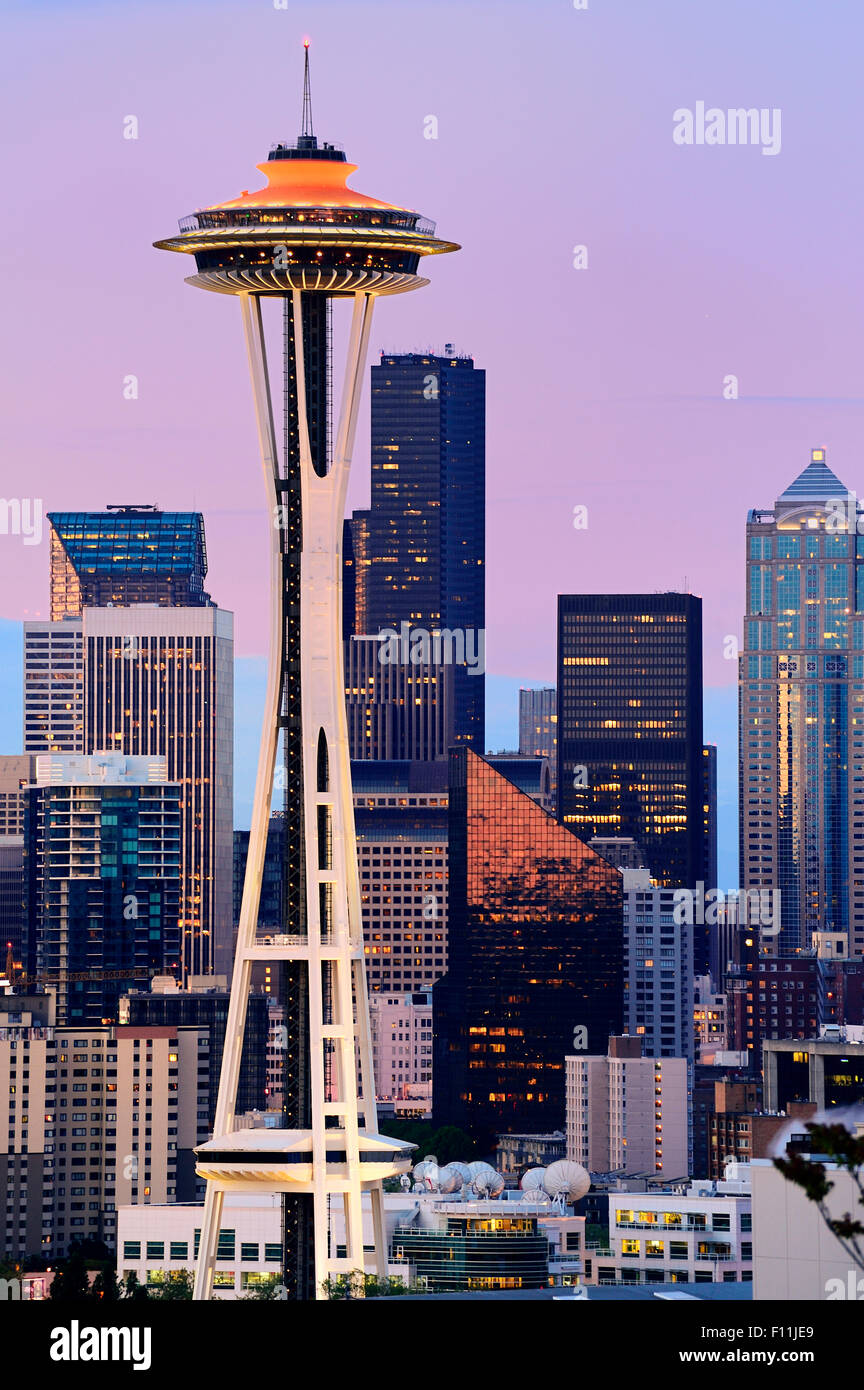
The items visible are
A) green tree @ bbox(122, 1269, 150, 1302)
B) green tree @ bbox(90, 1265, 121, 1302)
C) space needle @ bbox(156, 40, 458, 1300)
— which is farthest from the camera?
green tree @ bbox(122, 1269, 150, 1302)

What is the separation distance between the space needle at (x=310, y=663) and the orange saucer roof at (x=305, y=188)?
0.15m

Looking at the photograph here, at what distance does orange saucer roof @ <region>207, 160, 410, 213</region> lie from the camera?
445 feet

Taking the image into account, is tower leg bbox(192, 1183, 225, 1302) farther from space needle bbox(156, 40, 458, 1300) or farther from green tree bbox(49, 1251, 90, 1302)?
green tree bbox(49, 1251, 90, 1302)

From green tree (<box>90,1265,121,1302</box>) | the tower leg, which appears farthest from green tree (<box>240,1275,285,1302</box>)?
the tower leg

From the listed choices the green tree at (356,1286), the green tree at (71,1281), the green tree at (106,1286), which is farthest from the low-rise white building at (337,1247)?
the green tree at (356,1286)

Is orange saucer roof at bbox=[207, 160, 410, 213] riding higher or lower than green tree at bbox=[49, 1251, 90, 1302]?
higher

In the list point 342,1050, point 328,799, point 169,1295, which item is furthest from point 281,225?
point 169,1295

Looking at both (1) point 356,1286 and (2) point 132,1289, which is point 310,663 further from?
(2) point 132,1289

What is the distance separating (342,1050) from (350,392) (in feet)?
85.3

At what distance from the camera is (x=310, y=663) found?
13350 centimetres
